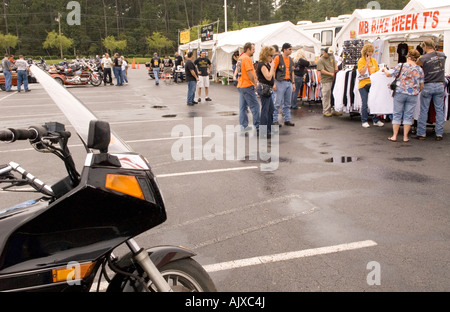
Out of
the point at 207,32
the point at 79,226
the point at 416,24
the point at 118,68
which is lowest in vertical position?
the point at 79,226

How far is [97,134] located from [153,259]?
719 millimetres

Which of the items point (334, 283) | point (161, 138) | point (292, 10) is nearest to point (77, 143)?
point (161, 138)

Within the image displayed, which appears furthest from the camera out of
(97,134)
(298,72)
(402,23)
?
(298,72)

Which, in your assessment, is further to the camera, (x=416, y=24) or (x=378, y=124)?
(x=416, y=24)

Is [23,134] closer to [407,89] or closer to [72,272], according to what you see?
[72,272]

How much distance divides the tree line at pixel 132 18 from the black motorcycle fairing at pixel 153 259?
277ft

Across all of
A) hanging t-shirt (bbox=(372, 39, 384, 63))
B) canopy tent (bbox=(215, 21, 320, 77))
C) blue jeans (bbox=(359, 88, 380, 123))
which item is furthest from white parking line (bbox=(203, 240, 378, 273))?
canopy tent (bbox=(215, 21, 320, 77))

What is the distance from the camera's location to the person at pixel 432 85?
25.6ft

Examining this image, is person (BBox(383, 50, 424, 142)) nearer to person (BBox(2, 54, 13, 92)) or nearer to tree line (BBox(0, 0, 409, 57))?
person (BBox(2, 54, 13, 92))

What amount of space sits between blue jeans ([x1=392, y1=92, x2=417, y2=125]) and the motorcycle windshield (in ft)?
23.4

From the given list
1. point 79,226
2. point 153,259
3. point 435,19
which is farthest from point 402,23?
point 79,226

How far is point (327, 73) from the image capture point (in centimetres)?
1088

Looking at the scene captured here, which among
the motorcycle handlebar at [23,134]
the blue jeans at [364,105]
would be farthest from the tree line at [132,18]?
the motorcycle handlebar at [23,134]

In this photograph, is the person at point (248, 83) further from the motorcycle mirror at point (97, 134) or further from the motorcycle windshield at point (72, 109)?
the motorcycle mirror at point (97, 134)
